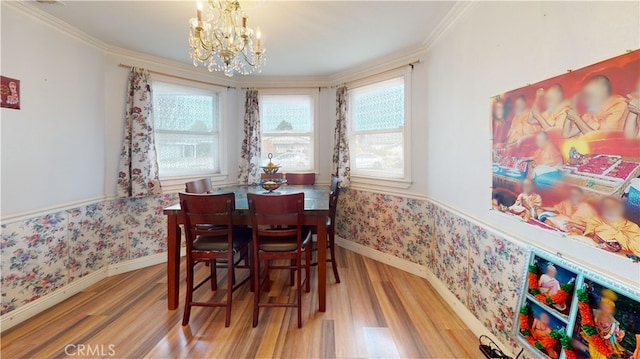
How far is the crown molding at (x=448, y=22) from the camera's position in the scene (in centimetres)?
197

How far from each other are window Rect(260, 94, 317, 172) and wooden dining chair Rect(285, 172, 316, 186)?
0.73 ft

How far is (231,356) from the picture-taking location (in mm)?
1690

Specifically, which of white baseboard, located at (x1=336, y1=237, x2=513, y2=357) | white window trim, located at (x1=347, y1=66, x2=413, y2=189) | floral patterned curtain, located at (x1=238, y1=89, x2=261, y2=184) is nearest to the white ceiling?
white window trim, located at (x1=347, y1=66, x2=413, y2=189)

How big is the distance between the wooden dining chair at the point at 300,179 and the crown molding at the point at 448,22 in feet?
6.94

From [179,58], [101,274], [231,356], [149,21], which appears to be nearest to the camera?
[231,356]

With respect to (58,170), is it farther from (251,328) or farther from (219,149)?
(251,328)

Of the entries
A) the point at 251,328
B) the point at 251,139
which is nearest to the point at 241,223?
the point at 251,328

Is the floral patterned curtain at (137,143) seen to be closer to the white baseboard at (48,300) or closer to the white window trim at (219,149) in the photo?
the white window trim at (219,149)

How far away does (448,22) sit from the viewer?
2.22 m

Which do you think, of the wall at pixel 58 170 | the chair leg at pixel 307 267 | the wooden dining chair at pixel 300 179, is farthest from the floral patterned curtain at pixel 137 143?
the chair leg at pixel 307 267

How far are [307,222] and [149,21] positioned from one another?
2.21 m

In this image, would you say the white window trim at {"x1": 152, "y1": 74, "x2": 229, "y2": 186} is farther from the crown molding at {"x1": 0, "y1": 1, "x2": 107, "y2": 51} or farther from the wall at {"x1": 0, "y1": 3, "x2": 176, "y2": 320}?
the crown molding at {"x1": 0, "y1": 1, "x2": 107, "y2": 51}

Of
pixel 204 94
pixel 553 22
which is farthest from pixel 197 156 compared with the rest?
pixel 553 22

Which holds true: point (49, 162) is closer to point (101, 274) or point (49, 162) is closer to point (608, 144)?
point (101, 274)
